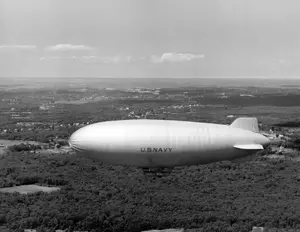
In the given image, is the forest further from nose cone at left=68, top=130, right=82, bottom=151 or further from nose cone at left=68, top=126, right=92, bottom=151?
nose cone at left=68, top=126, right=92, bottom=151

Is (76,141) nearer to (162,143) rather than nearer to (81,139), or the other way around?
(81,139)

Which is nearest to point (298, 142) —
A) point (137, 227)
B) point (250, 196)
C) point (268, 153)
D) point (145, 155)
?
point (268, 153)

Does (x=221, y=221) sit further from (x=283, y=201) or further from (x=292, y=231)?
(x=283, y=201)

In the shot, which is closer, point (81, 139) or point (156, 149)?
point (156, 149)

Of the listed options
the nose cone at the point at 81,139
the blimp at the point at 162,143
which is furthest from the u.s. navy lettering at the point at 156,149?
the nose cone at the point at 81,139

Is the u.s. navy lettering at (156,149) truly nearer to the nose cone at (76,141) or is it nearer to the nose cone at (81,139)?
the nose cone at (81,139)

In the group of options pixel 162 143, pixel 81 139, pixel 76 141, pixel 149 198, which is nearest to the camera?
pixel 162 143

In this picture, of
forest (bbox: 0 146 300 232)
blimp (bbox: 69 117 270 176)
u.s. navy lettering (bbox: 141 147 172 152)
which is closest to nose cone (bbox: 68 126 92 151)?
blimp (bbox: 69 117 270 176)

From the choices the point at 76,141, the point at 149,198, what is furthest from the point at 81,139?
the point at 149,198
